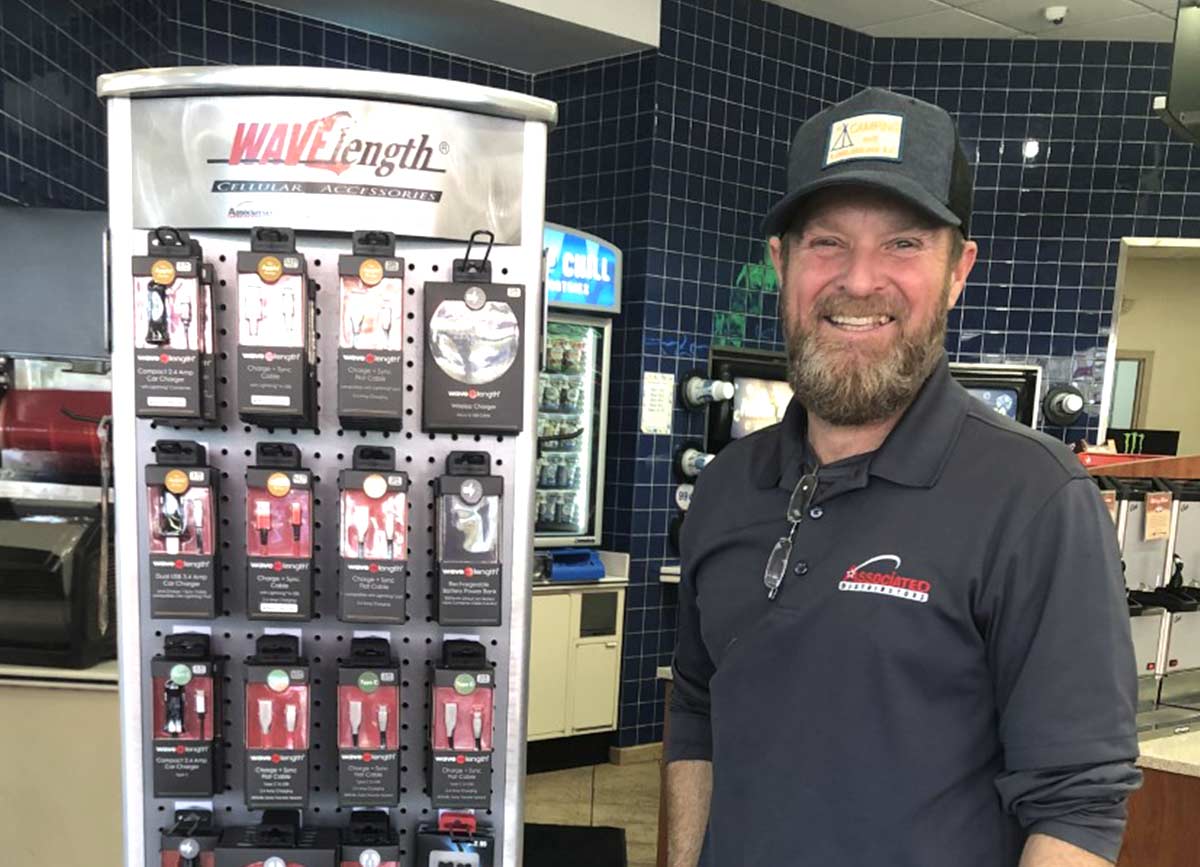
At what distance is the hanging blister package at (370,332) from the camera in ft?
5.11

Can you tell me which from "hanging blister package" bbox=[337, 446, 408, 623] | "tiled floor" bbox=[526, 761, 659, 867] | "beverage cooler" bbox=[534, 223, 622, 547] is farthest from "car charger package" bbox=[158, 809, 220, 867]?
"beverage cooler" bbox=[534, 223, 622, 547]

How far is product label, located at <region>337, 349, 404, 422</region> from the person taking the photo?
1559mm

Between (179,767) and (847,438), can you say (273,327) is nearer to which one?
(179,767)

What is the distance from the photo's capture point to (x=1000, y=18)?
5.20 m

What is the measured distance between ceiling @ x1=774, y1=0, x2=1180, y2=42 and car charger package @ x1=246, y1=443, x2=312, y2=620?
15.7 ft

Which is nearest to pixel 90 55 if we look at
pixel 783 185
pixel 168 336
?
pixel 168 336

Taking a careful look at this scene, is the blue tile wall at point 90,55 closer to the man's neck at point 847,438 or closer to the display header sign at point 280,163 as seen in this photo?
the display header sign at point 280,163

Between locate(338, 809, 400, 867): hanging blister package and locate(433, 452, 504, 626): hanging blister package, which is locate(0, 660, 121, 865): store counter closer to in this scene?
locate(338, 809, 400, 867): hanging blister package

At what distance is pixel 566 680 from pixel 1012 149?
13.9 ft

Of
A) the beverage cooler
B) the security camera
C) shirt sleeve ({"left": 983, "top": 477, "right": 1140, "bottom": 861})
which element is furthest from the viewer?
→ the security camera

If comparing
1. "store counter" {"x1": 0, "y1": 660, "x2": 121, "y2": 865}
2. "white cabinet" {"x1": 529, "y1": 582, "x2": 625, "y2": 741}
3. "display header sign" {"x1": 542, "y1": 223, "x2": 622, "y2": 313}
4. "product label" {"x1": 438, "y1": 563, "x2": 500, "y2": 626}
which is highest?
"display header sign" {"x1": 542, "y1": 223, "x2": 622, "y2": 313}

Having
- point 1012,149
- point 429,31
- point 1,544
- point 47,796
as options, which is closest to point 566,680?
point 47,796

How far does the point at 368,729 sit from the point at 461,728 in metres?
0.17

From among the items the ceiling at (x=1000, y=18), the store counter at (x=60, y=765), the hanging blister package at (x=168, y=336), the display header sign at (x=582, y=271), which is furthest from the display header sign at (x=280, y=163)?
the ceiling at (x=1000, y=18)
